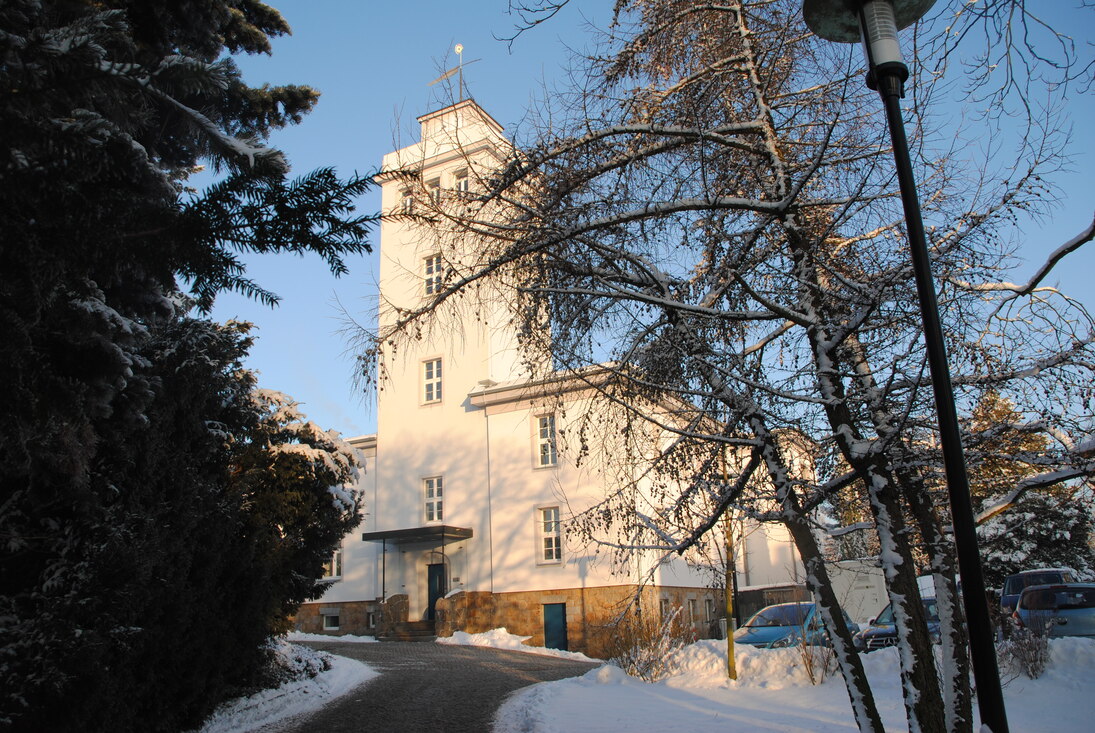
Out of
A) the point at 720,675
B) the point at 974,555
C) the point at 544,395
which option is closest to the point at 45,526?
the point at 544,395

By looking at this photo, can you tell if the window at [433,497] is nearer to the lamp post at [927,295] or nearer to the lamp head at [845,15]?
the lamp head at [845,15]

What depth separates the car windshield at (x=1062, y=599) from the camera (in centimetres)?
1326

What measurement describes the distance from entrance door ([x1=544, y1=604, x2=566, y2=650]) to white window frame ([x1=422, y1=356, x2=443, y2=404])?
344 inches

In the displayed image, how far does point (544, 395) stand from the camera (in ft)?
22.2

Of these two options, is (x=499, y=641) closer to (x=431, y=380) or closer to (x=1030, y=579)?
(x=431, y=380)

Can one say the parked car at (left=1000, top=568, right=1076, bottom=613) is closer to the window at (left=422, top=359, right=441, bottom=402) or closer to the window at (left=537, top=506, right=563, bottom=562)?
the window at (left=537, top=506, right=563, bottom=562)

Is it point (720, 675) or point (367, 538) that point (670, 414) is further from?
point (367, 538)

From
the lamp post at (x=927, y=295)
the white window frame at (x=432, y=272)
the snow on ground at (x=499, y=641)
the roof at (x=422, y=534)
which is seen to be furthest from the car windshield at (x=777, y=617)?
the lamp post at (x=927, y=295)

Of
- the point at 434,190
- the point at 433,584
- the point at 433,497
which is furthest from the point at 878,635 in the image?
the point at 433,497

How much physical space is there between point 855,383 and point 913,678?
2.12 metres

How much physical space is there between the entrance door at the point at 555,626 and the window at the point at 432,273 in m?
19.1

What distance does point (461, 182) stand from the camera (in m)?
6.62

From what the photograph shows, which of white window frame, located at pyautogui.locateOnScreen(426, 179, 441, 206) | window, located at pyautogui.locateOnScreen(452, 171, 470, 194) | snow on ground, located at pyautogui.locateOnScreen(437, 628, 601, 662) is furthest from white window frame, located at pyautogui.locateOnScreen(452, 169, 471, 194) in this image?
snow on ground, located at pyautogui.locateOnScreen(437, 628, 601, 662)

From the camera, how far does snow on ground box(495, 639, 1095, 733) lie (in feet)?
29.5
